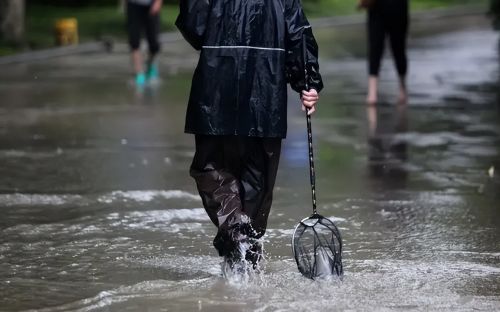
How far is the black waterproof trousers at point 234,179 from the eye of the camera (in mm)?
6246

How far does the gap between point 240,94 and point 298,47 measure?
1.40ft

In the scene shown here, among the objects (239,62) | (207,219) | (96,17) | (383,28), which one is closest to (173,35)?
(96,17)

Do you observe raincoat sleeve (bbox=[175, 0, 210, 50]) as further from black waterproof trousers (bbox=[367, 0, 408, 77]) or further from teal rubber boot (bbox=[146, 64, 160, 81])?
teal rubber boot (bbox=[146, 64, 160, 81])

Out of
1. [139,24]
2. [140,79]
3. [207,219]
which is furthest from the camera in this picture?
[139,24]

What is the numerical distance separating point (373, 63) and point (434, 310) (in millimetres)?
8295

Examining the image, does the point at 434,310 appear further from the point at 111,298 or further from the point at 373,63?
the point at 373,63

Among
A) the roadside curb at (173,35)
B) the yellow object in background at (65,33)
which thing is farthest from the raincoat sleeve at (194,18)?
the yellow object in background at (65,33)

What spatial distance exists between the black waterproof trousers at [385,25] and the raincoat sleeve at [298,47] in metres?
7.36

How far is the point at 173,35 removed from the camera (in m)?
26.9

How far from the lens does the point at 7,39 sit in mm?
23125

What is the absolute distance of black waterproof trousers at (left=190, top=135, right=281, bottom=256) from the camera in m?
6.25

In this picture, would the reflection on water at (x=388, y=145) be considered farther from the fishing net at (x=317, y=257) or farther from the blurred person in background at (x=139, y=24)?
the blurred person in background at (x=139, y=24)

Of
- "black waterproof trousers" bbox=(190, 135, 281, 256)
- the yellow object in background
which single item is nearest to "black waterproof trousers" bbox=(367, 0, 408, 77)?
"black waterproof trousers" bbox=(190, 135, 281, 256)

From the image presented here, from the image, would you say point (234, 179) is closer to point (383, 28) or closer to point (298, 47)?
point (298, 47)
